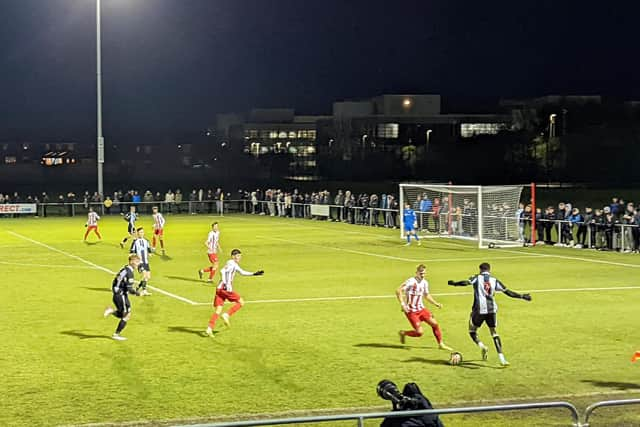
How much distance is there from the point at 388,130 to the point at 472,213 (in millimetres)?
102339

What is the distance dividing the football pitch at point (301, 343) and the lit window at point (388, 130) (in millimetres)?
108936

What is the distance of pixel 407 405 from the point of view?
802 cm

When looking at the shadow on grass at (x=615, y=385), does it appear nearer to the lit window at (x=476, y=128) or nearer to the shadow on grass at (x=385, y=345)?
the shadow on grass at (x=385, y=345)

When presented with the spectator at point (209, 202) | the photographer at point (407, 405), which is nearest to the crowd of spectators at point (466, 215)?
the spectator at point (209, 202)

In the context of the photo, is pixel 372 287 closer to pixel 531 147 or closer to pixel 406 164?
A: pixel 531 147

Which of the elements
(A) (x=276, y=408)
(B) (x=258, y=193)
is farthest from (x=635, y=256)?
(B) (x=258, y=193)

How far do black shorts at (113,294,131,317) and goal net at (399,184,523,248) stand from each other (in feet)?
79.8

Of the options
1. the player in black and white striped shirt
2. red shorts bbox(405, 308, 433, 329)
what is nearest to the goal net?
the player in black and white striped shirt

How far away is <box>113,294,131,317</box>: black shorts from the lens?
18.8m

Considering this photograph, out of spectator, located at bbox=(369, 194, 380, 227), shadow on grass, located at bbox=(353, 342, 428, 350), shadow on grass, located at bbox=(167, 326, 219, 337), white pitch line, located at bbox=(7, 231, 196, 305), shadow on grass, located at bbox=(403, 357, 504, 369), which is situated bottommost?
shadow on grass, located at bbox=(403, 357, 504, 369)

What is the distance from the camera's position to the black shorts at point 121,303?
1878cm

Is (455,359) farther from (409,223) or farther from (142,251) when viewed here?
(409,223)

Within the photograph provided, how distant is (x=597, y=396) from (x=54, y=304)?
14990 millimetres

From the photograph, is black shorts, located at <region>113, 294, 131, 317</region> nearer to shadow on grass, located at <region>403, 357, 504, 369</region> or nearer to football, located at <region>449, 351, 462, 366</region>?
shadow on grass, located at <region>403, 357, 504, 369</region>
